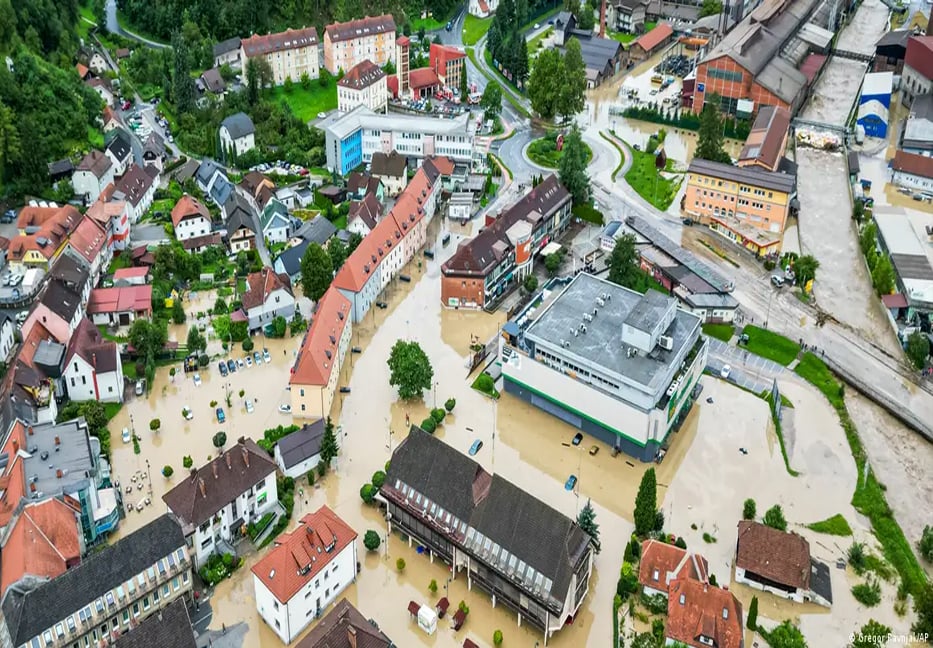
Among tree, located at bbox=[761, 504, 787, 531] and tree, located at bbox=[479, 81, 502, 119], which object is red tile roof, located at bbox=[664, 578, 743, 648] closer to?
tree, located at bbox=[761, 504, 787, 531]

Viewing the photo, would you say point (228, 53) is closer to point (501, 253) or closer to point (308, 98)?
point (308, 98)

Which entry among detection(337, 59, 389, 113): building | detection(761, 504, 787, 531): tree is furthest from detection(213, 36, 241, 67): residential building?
detection(761, 504, 787, 531): tree

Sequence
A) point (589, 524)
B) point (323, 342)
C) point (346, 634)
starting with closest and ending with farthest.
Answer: point (346, 634) → point (589, 524) → point (323, 342)

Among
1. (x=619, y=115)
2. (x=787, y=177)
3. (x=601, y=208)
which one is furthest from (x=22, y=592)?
(x=619, y=115)

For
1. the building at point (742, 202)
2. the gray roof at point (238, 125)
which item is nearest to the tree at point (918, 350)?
the building at point (742, 202)

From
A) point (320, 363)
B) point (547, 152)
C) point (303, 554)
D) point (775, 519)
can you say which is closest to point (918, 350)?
point (775, 519)

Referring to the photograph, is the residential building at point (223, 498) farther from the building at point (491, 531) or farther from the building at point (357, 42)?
the building at point (357, 42)
